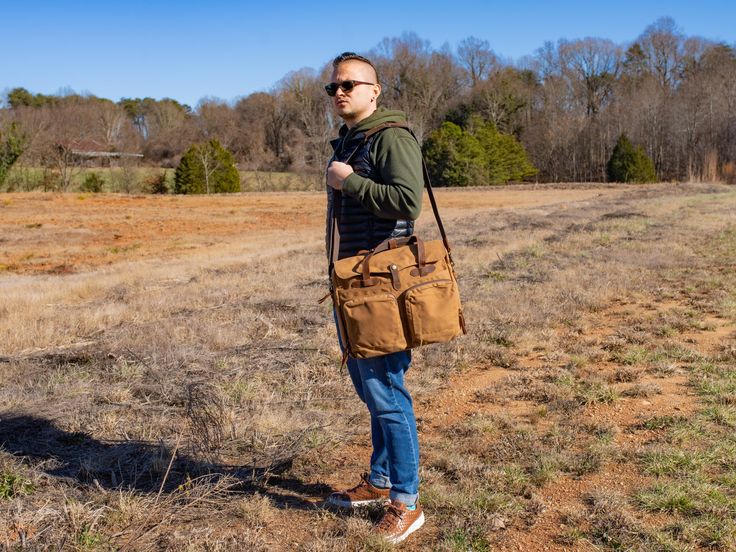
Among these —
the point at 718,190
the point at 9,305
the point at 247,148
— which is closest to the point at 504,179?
the point at 718,190

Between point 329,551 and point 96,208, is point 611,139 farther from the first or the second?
point 329,551

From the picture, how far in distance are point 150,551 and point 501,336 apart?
376cm

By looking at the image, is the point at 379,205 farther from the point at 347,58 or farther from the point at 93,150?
the point at 93,150

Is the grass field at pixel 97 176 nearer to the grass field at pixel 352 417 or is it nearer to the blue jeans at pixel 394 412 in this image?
the grass field at pixel 352 417

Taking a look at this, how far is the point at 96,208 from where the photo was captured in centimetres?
2728

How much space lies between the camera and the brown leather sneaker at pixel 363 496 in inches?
115

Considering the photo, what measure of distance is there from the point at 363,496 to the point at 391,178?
1.36m

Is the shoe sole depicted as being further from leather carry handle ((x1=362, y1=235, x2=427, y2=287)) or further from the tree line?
the tree line

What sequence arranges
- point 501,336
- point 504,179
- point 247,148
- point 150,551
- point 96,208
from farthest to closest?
point 247,148, point 504,179, point 96,208, point 501,336, point 150,551

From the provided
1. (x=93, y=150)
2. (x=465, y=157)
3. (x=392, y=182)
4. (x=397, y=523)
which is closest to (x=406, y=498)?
(x=397, y=523)

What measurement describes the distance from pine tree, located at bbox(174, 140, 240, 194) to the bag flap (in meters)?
38.6

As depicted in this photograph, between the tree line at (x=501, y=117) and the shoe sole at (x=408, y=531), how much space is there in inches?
1615

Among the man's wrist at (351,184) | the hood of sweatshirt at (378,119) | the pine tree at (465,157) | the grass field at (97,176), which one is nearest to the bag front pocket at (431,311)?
the man's wrist at (351,184)

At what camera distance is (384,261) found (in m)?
2.54
